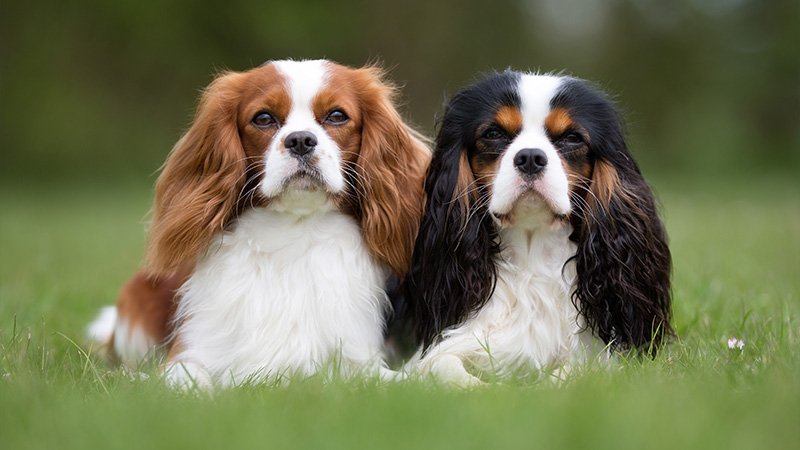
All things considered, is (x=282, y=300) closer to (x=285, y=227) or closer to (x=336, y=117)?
(x=285, y=227)

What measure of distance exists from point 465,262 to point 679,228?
4.84m

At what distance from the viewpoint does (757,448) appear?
176 cm

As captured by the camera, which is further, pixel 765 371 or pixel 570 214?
pixel 570 214

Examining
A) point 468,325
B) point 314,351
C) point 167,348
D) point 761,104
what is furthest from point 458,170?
point 761,104

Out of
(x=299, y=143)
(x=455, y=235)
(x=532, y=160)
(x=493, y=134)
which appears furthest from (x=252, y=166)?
(x=532, y=160)

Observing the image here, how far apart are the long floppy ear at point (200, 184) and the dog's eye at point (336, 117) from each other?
0.35 metres

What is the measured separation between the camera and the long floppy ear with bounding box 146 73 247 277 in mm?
2996

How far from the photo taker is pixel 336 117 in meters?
3.03

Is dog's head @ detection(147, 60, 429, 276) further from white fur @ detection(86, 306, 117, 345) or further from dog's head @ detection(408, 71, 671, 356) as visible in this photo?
white fur @ detection(86, 306, 117, 345)

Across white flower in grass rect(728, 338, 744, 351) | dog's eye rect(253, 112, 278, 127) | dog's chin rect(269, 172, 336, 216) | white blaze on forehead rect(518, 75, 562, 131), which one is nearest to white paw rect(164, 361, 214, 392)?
dog's chin rect(269, 172, 336, 216)

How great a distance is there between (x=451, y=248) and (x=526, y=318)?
14.9 inches

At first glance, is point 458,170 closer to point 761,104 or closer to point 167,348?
point 167,348

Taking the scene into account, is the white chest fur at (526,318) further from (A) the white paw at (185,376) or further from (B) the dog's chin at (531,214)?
(A) the white paw at (185,376)

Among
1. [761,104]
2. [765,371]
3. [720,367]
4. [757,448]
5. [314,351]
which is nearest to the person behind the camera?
[757,448]
